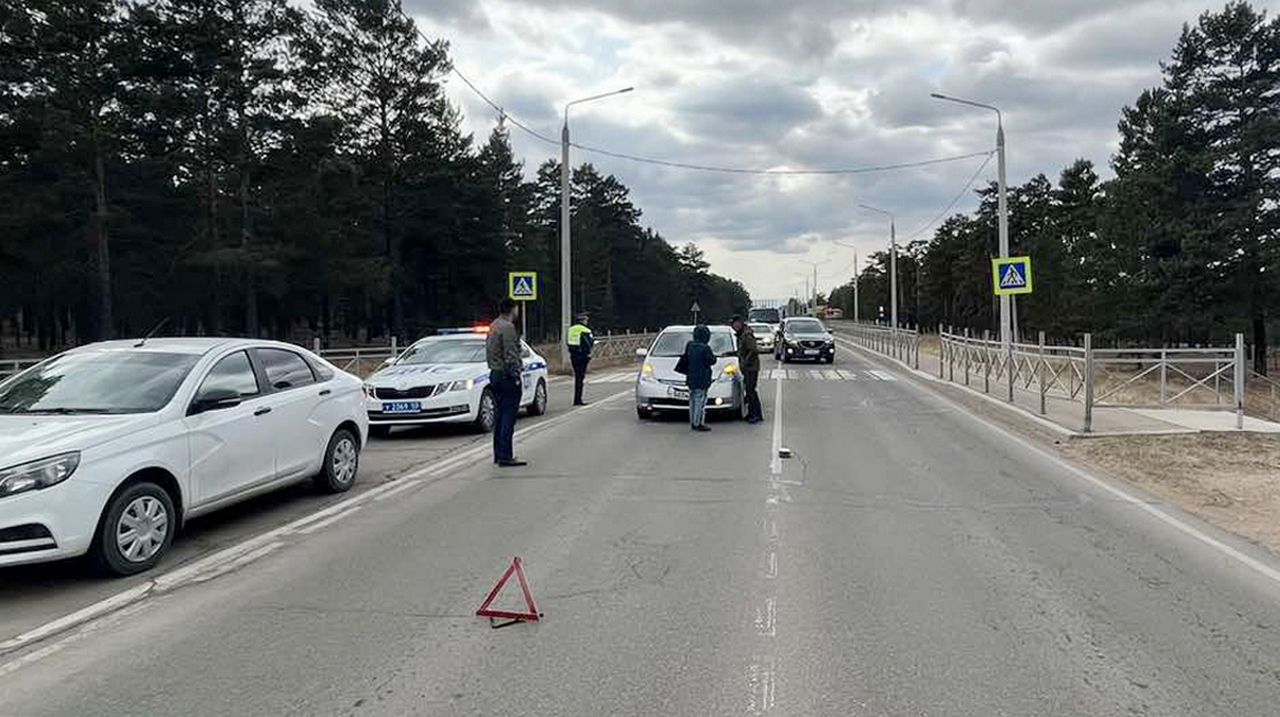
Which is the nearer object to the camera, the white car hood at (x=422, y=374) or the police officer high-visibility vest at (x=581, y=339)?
the white car hood at (x=422, y=374)

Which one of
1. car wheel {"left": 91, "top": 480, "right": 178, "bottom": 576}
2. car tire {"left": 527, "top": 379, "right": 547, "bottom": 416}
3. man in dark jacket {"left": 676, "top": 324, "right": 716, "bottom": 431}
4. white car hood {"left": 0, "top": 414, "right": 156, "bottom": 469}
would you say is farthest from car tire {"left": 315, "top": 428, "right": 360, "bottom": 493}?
car tire {"left": 527, "top": 379, "right": 547, "bottom": 416}

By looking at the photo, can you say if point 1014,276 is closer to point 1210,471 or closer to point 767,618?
point 1210,471

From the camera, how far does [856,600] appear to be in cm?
573

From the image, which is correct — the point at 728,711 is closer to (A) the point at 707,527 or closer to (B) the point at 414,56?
(A) the point at 707,527

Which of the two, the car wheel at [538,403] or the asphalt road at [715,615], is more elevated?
the car wheel at [538,403]

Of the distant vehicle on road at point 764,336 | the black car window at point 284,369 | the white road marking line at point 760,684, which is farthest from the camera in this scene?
the distant vehicle on road at point 764,336

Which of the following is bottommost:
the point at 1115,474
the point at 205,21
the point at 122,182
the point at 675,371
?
the point at 1115,474

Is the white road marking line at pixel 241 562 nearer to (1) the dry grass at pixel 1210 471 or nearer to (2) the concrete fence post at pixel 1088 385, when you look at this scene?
(1) the dry grass at pixel 1210 471

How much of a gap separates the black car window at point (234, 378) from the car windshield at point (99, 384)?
18 cm

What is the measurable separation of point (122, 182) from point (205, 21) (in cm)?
1069

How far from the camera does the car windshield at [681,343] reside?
16.7 m

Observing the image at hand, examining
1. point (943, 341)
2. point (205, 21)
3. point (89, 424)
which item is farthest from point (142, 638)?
point (205, 21)

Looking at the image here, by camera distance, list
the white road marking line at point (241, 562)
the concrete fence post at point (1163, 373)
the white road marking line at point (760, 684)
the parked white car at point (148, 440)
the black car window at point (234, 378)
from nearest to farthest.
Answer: the white road marking line at point (760, 684) < the parked white car at point (148, 440) < the white road marking line at point (241, 562) < the black car window at point (234, 378) < the concrete fence post at point (1163, 373)

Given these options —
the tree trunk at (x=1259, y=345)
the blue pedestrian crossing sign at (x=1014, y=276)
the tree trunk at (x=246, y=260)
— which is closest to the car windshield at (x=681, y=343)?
the blue pedestrian crossing sign at (x=1014, y=276)
